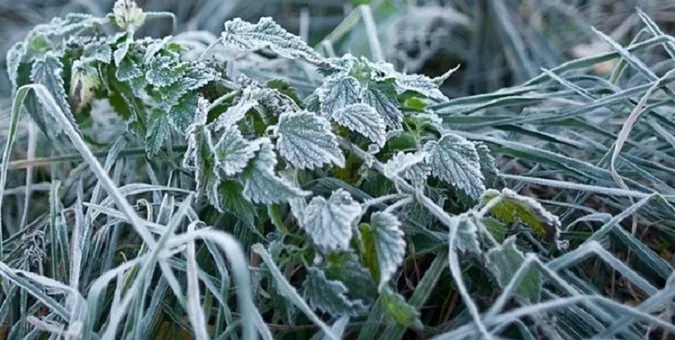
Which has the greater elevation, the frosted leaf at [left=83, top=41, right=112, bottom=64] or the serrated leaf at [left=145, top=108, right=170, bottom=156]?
the frosted leaf at [left=83, top=41, right=112, bottom=64]

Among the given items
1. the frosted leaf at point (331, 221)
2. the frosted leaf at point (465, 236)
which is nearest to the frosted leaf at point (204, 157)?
the frosted leaf at point (331, 221)

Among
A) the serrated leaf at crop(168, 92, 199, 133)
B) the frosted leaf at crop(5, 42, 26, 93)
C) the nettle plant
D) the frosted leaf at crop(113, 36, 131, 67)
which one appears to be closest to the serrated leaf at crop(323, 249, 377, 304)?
the nettle plant

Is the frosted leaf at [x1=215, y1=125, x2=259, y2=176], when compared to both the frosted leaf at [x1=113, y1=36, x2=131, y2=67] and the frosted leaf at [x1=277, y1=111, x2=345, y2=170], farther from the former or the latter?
the frosted leaf at [x1=113, y1=36, x2=131, y2=67]

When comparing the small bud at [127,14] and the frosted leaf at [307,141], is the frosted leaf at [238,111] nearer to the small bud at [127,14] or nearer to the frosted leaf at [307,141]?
the frosted leaf at [307,141]

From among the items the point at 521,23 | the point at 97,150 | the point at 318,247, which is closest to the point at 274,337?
the point at 318,247

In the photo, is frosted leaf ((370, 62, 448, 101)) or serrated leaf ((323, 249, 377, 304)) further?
frosted leaf ((370, 62, 448, 101))

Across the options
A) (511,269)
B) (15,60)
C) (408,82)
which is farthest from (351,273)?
(15,60)

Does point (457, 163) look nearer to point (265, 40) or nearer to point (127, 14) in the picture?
point (265, 40)

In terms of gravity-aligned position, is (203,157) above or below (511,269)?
above
